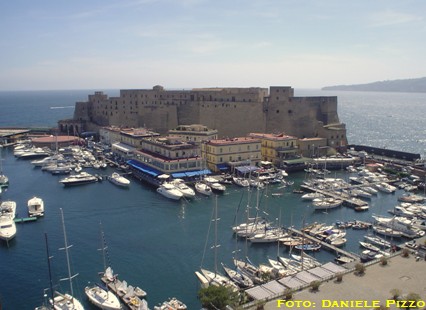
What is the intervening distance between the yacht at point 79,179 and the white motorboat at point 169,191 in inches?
292

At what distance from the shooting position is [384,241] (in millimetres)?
24203

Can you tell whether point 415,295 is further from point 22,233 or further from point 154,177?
point 154,177

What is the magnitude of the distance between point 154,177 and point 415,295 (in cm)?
2687

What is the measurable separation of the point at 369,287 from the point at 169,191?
20.3 meters

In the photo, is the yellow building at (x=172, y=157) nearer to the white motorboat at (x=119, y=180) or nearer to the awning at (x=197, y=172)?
the awning at (x=197, y=172)

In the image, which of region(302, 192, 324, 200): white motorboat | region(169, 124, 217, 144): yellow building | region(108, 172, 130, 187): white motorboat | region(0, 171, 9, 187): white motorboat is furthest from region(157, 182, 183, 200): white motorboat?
region(0, 171, 9, 187): white motorboat

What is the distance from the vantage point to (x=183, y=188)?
33.9 m

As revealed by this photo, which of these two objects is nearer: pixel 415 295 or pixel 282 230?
pixel 415 295

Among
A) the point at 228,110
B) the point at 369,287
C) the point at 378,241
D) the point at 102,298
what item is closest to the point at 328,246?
the point at 378,241

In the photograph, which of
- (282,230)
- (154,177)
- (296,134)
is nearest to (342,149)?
(296,134)

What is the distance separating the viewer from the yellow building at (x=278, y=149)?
44.4 meters

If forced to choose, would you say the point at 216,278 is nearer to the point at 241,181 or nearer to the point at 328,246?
the point at 328,246

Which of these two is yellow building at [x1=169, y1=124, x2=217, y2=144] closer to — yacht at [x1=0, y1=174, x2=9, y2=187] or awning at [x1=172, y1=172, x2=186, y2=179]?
awning at [x1=172, y1=172, x2=186, y2=179]

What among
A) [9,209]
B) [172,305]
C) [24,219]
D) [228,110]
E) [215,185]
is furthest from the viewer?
[228,110]
